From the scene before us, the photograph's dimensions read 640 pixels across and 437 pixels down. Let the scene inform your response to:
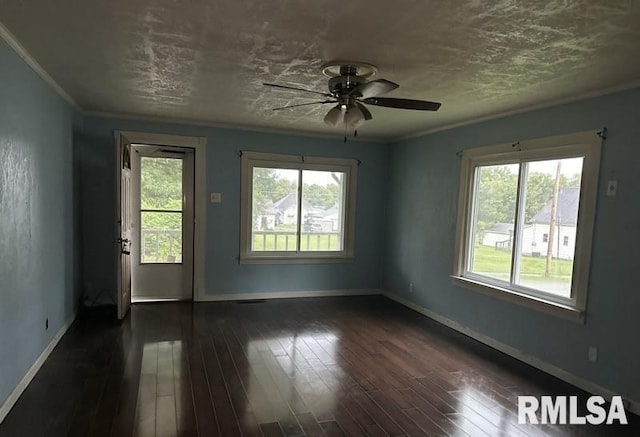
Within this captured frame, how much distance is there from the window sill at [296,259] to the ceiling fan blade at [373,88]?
3219mm

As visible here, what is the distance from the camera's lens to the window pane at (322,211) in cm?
579

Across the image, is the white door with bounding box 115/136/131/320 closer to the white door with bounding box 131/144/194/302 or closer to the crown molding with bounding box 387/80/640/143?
the white door with bounding box 131/144/194/302

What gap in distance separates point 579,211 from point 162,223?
4.75 meters

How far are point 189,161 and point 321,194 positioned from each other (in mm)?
1903

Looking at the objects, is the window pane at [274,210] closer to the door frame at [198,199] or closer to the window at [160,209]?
the door frame at [198,199]

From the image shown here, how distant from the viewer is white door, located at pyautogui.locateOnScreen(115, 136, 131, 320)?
4336 mm

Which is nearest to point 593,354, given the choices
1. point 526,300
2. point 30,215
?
point 526,300

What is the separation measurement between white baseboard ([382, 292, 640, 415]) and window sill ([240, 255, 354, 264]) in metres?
1.36

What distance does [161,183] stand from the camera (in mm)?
5309

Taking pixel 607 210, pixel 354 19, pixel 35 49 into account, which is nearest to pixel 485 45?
pixel 354 19

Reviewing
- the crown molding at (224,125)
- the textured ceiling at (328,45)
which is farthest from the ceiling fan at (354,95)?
the crown molding at (224,125)

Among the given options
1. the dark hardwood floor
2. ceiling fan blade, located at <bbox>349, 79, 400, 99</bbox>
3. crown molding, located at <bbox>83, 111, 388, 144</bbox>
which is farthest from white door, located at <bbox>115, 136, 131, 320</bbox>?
ceiling fan blade, located at <bbox>349, 79, 400, 99</bbox>

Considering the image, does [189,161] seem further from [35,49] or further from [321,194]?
[35,49]

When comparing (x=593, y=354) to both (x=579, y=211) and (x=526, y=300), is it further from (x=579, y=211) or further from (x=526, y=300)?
(x=579, y=211)
